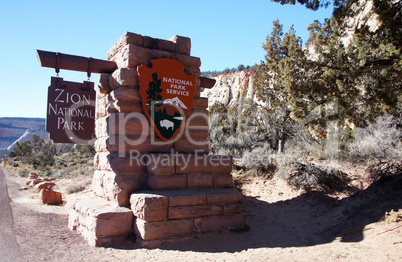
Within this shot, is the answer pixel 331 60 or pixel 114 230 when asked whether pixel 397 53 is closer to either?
pixel 331 60

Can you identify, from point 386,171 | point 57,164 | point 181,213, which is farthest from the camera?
point 57,164

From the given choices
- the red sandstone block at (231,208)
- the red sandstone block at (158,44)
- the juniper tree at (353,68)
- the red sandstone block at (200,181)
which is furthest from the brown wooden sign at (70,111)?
the juniper tree at (353,68)

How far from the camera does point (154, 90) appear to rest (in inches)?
218

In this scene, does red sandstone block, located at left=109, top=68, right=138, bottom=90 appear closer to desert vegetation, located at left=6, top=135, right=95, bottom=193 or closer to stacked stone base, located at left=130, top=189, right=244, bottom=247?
stacked stone base, located at left=130, top=189, right=244, bottom=247

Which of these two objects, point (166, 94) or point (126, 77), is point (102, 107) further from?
point (166, 94)

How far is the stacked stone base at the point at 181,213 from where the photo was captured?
4.60 m

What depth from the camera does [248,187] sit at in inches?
331

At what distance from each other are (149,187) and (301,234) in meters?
2.95

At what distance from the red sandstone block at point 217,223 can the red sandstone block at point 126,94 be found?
2.46 meters

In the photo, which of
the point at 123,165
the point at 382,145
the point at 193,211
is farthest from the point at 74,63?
the point at 382,145

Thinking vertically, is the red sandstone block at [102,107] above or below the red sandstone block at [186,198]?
above

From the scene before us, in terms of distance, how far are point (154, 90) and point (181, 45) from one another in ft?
4.15

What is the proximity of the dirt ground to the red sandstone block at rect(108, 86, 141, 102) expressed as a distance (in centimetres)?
251

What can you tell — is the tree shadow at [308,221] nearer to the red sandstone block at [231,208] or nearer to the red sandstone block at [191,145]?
the red sandstone block at [231,208]
